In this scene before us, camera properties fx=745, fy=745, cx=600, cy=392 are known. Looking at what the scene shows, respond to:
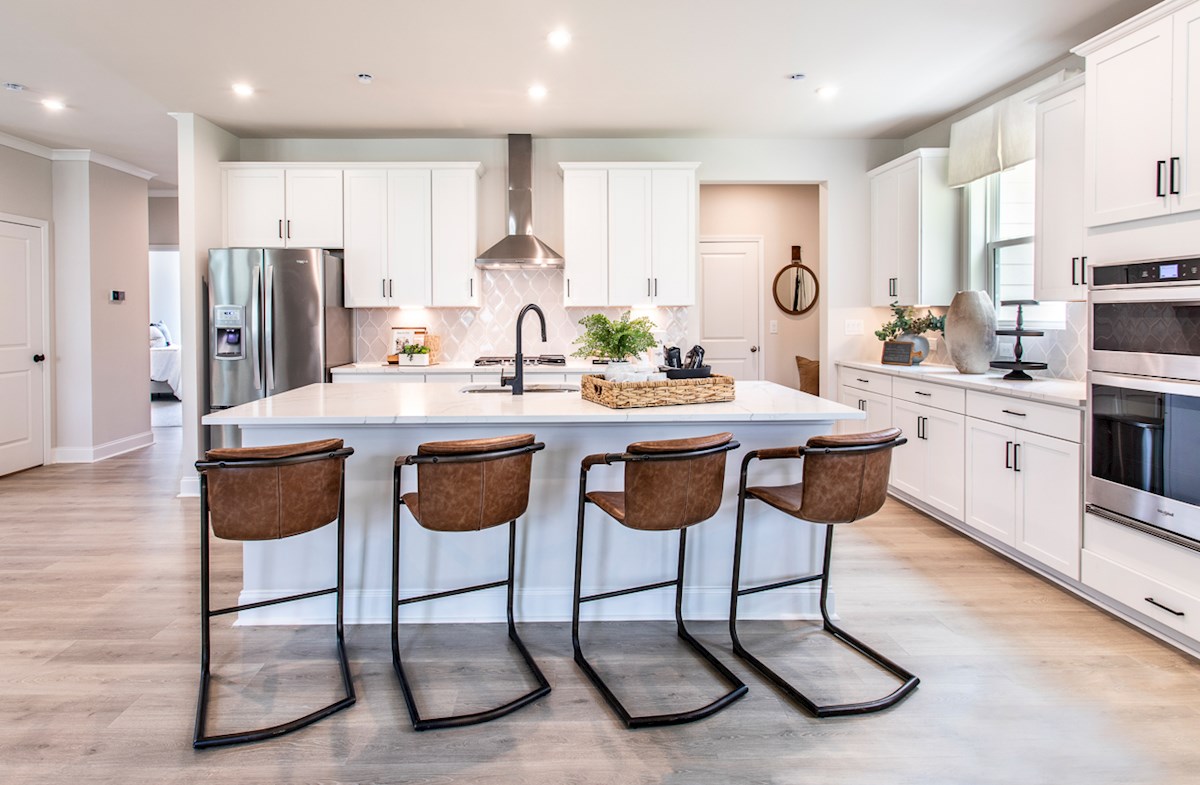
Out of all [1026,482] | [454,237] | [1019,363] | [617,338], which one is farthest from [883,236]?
[617,338]

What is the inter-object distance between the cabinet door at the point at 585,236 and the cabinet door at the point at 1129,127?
3.10 meters

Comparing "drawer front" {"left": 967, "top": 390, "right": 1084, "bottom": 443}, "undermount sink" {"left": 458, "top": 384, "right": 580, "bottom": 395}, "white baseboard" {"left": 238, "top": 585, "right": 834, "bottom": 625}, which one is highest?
"undermount sink" {"left": 458, "top": 384, "right": 580, "bottom": 395}

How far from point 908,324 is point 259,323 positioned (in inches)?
175

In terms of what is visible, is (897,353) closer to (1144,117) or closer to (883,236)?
(883,236)

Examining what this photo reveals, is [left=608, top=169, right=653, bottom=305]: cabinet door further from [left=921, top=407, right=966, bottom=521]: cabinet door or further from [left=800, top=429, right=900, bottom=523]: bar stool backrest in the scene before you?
[left=800, top=429, right=900, bottom=523]: bar stool backrest

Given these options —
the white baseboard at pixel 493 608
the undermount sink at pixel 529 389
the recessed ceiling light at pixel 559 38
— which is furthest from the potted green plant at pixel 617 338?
the recessed ceiling light at pixel 559 38

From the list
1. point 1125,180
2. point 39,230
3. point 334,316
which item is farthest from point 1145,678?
point 39,230

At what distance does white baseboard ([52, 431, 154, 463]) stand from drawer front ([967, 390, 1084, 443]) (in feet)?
22.8

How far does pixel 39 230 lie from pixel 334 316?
2970mm

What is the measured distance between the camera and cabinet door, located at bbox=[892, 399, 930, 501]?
4488mm

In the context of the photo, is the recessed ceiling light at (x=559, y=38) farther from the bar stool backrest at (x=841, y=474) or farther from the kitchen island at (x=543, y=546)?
the bar stool backrest at (x=841, y=474)

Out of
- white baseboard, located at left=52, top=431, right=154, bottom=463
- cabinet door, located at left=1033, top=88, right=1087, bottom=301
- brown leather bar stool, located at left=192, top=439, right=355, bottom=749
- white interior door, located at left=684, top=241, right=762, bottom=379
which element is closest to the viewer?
brown leather bar stool, located at left=192, top=439, right=355, bottom=749

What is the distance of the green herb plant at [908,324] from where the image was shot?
5.05 m

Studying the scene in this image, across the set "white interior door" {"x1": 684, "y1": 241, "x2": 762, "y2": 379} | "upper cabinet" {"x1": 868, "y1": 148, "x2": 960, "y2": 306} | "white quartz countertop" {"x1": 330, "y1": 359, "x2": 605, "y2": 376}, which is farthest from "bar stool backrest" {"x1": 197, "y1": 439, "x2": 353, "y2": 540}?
"white interior door" {"x1": 684, "y1": 241, "x2": 762, "y2": 379}
